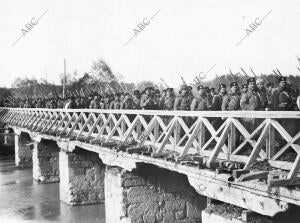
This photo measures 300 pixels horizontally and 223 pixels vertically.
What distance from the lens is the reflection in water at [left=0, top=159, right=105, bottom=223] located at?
12.9 meters

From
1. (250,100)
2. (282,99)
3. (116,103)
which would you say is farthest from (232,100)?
(116,103)

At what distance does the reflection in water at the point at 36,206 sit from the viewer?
1285 cm

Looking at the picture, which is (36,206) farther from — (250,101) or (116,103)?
(250,101)

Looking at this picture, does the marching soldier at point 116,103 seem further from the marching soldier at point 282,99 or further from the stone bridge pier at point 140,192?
the marching soldier at point 282,99

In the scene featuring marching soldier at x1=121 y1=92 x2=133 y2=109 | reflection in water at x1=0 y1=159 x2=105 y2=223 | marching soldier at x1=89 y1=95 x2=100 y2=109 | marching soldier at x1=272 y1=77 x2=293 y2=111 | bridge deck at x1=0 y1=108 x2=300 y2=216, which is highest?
marching soldier at x1=89 y1=95 x2=100 y2=109

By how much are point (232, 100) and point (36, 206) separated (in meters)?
9.50

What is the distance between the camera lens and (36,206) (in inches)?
573

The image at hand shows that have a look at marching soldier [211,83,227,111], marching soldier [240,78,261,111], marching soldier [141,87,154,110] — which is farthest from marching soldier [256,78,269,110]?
marching soldier [141,87,154,110]

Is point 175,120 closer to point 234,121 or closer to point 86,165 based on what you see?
point 234,121

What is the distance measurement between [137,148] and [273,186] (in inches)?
162

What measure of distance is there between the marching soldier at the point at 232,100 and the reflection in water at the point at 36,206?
245 inches

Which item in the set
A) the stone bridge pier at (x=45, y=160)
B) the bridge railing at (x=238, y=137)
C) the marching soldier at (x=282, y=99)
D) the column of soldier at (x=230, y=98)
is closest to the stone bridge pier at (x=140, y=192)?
the stone bridge pier at (x=45, y=160)

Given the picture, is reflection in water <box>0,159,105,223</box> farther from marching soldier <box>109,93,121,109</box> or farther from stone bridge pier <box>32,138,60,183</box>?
marching soldier <box>109,93,121,109</box>

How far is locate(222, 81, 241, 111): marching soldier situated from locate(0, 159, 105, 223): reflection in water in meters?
6.22
